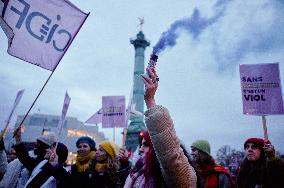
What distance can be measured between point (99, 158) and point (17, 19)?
90.3 inches

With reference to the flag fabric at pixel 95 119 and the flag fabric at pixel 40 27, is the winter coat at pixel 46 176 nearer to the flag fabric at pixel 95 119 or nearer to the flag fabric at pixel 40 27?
the flag fabric at pixel 40 27

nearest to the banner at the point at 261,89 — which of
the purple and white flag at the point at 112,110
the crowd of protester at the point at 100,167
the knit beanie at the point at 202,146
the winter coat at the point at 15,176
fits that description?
the crowd of protester at the point at 100,167

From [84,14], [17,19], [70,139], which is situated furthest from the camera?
[70,139]

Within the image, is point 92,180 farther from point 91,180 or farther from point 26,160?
point 26,160

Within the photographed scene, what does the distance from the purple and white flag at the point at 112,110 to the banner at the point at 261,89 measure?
4235mm

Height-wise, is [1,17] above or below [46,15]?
below

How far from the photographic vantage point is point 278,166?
13.4 ft

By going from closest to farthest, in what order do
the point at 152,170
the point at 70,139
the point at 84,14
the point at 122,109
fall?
the point at 152,170 < the point at 84,14 < the point at 122,109 < the point at 70,139

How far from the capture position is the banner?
213 inches

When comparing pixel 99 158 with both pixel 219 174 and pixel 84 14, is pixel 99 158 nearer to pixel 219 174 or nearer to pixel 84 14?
pixel 219 174

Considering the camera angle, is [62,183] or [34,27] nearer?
[62,183]

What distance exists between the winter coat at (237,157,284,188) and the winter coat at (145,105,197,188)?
2.70 m

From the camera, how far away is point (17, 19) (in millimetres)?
3863

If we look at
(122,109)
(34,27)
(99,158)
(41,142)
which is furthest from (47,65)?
(122,109)
